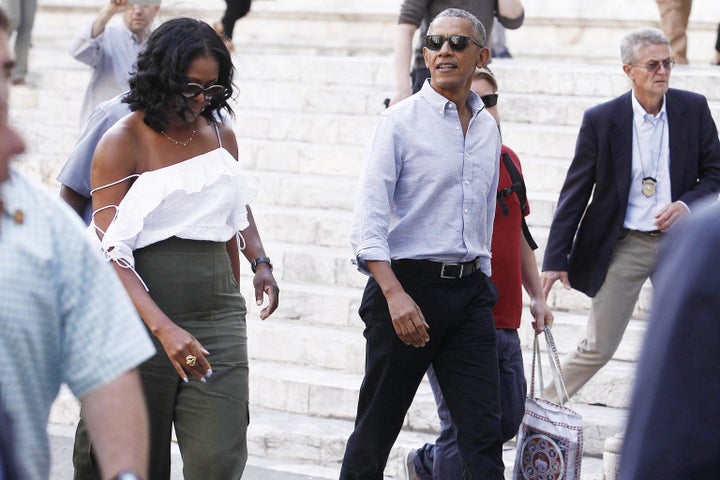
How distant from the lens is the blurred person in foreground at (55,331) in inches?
88.2

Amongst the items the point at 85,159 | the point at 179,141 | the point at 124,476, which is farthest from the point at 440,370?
the point at 124,476

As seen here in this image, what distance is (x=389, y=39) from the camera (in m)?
15.0

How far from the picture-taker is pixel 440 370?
189 inches

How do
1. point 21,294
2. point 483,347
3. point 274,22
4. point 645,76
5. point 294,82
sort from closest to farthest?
point 21,294 < point 483,347 < point 645,76 < point 294,82 < point 274,22

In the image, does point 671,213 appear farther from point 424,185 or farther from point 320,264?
point 320,264

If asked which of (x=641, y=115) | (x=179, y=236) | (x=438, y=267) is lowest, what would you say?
(x=438, y=267)

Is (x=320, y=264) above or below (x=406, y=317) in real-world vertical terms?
below

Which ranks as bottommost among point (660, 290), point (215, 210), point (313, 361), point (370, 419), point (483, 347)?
point (313, 361)

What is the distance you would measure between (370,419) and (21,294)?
104 inches

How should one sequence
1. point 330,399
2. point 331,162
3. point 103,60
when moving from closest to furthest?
point 330,399 < point 103,60 < point 331,162

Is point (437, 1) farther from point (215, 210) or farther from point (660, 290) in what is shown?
point (660, 290)

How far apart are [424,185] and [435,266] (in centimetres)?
28

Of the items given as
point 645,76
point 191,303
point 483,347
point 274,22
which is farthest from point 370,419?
point 274,22

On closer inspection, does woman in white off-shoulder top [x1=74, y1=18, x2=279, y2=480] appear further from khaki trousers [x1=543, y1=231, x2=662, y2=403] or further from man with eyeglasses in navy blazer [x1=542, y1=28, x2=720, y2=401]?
khaki trousers [x1=543, y1=231, x2=662, y2=403]
